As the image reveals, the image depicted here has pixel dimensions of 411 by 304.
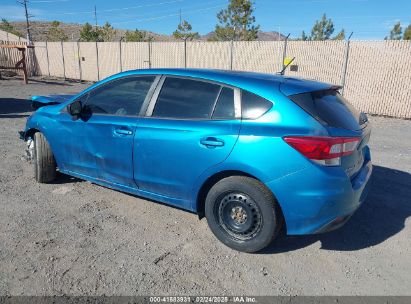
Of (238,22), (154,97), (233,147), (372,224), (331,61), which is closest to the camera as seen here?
(233,147)

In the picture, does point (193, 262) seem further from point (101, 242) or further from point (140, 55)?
point (140, 55)

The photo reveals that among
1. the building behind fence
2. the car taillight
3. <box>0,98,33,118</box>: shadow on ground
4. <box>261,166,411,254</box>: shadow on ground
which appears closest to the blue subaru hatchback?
the car taillight

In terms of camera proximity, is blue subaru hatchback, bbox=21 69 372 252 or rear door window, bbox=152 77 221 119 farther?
rear door window, bbox=152 77 221 119

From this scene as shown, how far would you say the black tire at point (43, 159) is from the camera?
4594mm

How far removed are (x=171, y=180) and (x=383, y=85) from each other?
10.7 metres

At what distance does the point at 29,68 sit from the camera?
1083 inches

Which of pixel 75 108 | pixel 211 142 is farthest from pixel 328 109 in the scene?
pixel 75 108

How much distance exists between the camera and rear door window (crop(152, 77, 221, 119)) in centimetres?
329

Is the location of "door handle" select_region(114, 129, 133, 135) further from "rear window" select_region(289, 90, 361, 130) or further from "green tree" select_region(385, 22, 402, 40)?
"green tree" select_region(385, 22, 402, 40)

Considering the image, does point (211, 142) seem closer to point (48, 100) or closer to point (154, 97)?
point (154, 97)

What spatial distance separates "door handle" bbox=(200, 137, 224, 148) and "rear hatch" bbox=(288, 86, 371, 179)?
73 cm

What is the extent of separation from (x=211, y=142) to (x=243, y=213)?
72 centimetres

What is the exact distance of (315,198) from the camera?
2.81m

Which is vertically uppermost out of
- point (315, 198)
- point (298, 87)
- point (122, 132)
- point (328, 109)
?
point (298, 87)
